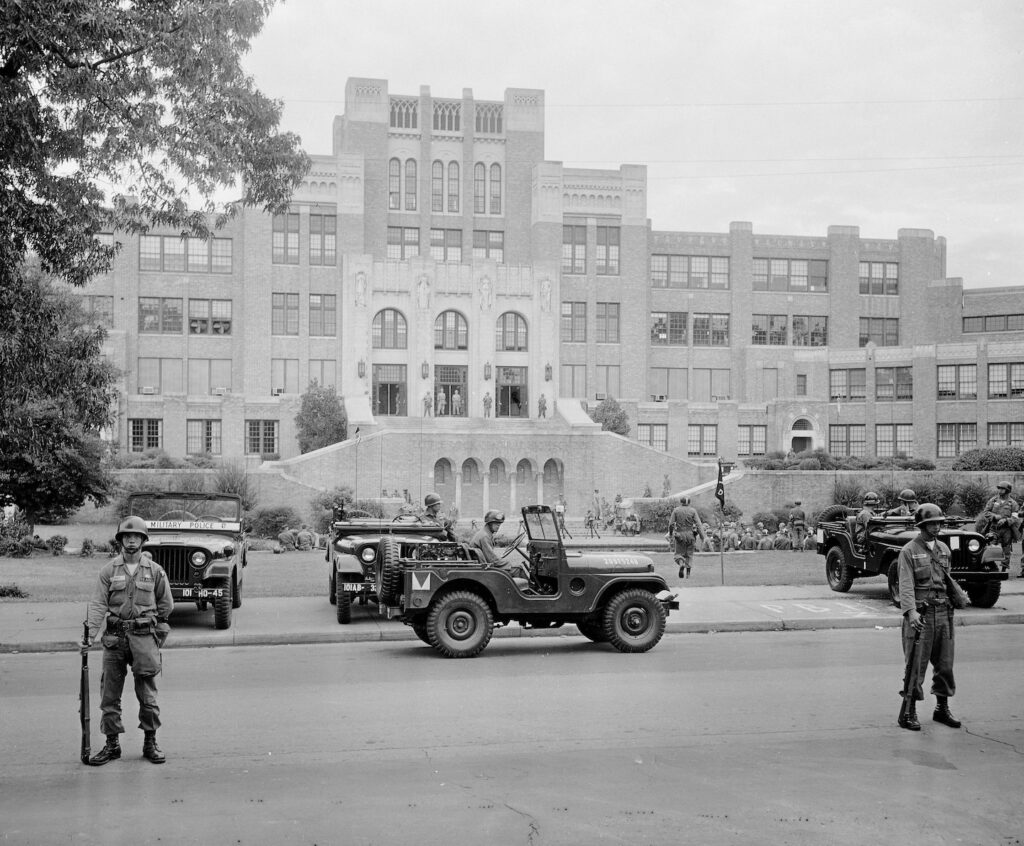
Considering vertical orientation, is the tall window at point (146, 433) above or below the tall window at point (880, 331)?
below

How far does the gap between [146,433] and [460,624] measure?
1977 inches

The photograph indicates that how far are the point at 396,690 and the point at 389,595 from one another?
221 centimetres

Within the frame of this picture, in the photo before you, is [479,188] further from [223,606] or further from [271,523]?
[223,606]

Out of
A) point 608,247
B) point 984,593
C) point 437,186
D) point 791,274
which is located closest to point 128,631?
point 984,593

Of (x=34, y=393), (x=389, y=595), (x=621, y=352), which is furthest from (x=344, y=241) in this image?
(x=389, y=595)

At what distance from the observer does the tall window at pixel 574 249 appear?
70.5 meters

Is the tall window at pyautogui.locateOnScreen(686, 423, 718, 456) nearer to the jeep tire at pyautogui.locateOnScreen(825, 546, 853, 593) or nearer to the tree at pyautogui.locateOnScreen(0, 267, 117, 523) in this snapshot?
the tree at pyautogui.locateOnScreen(0, 267, 117, 523)

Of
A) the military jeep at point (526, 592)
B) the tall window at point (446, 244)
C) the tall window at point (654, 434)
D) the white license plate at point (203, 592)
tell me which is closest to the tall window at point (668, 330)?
the tall window at point (654, 434)

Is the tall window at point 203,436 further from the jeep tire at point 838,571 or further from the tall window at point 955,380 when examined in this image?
the jeep tire at point 838,571

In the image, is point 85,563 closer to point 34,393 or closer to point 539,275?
point 34,393

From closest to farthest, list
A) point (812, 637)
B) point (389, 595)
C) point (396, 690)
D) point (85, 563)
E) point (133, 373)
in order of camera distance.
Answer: point (396, 690) → point (389, 595) → point (812, 637) → point (85, 563) → point (133, 373)

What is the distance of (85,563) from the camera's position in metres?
26.1

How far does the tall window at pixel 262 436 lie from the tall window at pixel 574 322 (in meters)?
19.6

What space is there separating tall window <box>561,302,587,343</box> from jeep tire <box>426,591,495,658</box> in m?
57.2
